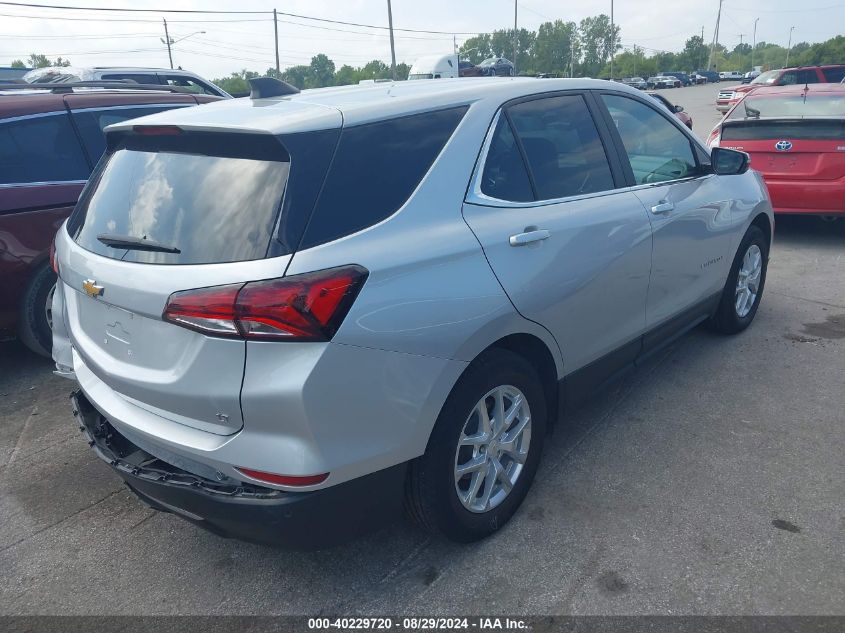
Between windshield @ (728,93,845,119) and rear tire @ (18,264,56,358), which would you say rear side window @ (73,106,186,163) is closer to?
rear tire @ (18,264,56,358)

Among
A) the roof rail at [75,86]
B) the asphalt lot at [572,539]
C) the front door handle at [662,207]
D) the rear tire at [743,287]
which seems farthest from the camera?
the roof rail at [75,86]

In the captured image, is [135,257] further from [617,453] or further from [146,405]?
[617,453]

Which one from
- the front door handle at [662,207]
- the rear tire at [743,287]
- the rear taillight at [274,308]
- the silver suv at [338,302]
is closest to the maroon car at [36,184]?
the silver suv at [338,302]

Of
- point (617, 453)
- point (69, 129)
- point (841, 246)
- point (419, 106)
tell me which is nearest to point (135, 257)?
point (419, 106)

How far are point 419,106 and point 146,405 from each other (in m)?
1.48

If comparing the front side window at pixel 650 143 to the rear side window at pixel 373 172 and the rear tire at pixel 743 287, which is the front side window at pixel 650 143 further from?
the rear side window at pixel 373 172

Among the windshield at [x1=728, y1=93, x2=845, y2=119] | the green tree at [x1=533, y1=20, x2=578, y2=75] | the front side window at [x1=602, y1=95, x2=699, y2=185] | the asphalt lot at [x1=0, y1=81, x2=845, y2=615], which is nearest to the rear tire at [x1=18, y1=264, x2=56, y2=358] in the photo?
the asphalt lot at [x1=0, y1=81, x2=845, y2=615]

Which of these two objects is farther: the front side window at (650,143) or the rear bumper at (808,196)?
the rear bumper at (808,196)

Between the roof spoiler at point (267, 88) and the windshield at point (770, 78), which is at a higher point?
the roof spoiler at point (267, 88)

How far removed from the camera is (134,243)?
244 cm

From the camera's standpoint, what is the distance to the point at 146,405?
245 cm

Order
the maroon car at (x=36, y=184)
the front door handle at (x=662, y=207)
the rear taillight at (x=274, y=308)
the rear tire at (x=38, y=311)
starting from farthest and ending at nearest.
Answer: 1. the rear tire at (x=38, y=311)
2. the maroon car at (x=36, y=184)
3. the front door handle at (x=662, y=207)
4. the rear taillight at (x=274, y=308)

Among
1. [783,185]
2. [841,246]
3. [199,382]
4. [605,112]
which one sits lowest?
[841,246]

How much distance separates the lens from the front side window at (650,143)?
375cm
